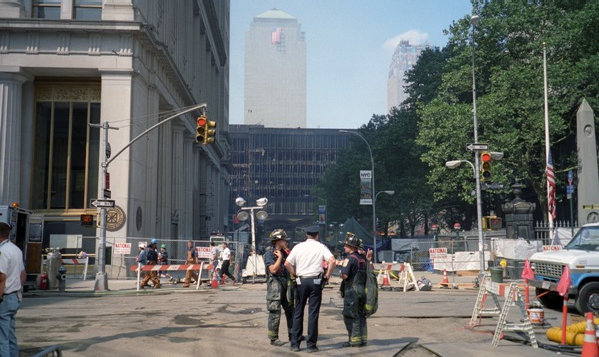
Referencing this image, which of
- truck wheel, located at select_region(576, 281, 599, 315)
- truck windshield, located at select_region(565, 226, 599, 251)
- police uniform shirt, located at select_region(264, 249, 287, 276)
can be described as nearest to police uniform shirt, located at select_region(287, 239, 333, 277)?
police uniform shirt, located at select_region(264, 249, 287, 276)

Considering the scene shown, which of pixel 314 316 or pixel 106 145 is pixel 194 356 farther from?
pixel 106 145

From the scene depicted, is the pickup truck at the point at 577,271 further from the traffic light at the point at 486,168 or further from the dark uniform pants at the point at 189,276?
the dark uniform pants at the point at 189,276

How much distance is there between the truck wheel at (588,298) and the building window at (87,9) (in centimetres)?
2821

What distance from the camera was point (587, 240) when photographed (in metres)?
16.1

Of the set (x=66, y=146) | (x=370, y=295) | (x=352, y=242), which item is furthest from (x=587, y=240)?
(x=66, y=146)

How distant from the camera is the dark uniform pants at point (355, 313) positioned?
31.6ft

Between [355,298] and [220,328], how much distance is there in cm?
367

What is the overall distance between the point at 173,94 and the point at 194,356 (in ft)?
116

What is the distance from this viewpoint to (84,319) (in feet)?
44.6

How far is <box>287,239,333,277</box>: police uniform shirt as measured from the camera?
375 inches

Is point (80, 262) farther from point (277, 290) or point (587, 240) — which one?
point (587, 240)

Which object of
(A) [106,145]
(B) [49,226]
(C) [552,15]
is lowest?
(B) [49,226]

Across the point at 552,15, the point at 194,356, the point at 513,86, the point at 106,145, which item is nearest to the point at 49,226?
the point at 106,145

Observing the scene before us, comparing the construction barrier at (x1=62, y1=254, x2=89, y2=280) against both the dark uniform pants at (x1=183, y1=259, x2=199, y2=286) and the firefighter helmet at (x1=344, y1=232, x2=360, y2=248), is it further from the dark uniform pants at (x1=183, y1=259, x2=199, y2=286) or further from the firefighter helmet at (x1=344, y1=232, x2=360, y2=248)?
the firefighter helmet at (x1=344, y1=232, x2=360, y2=248)
